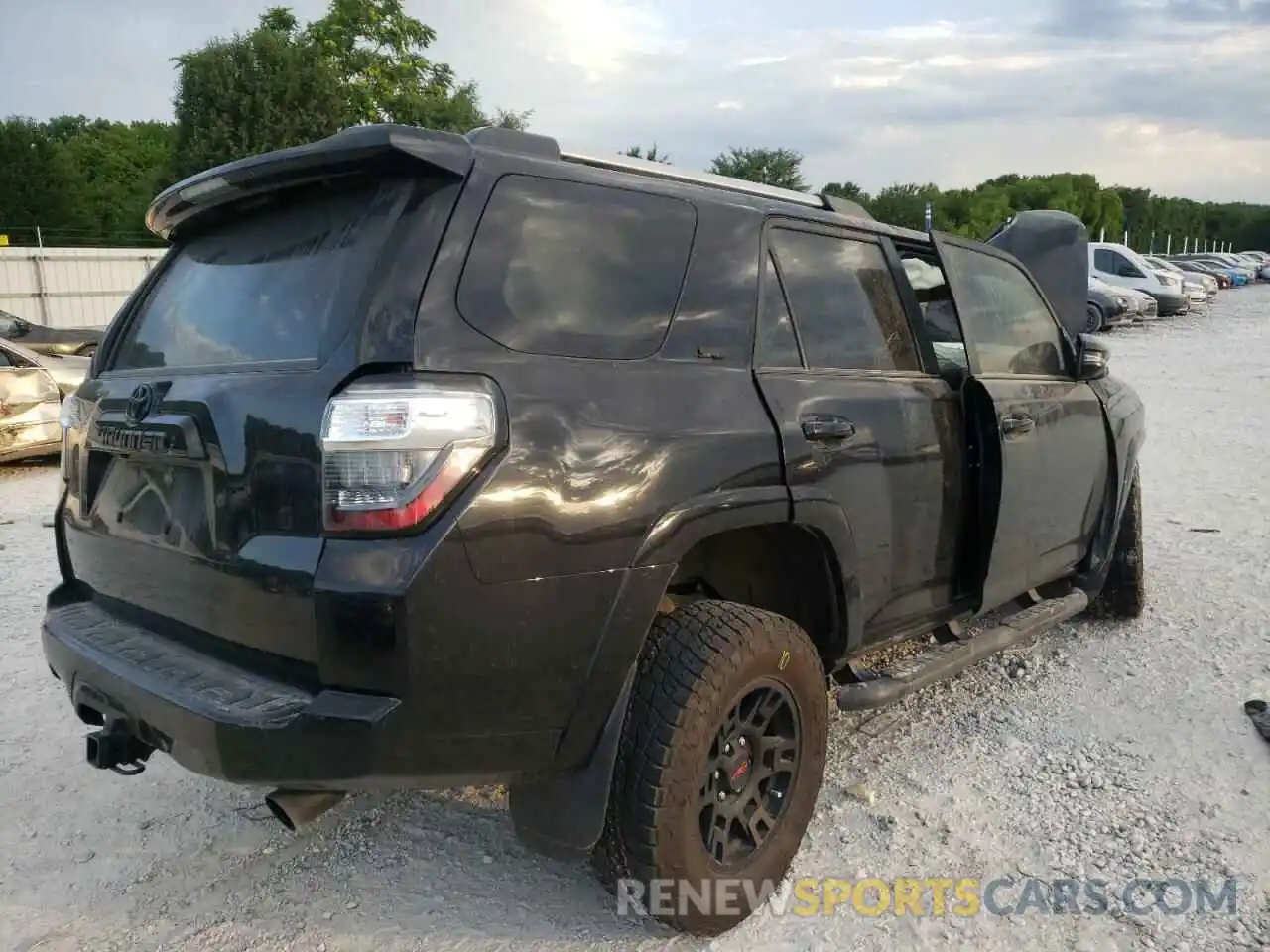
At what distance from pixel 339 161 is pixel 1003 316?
2786 mm

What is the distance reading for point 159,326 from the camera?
2.97 meters

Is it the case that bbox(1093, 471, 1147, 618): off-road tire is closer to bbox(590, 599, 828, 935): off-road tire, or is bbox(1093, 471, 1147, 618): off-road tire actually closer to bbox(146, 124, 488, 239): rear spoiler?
bbox(590, 599, 828, 935): off-road tire

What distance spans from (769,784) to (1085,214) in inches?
2653

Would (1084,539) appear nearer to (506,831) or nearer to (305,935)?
(506,831)

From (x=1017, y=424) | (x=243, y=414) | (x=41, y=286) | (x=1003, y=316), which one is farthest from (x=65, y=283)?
(x=1017, y=424)

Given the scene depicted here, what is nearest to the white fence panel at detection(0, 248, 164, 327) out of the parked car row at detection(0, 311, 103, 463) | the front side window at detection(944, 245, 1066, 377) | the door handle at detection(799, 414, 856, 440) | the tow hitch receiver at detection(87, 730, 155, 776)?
the parked car row at detection(0, 311, 103, 463)

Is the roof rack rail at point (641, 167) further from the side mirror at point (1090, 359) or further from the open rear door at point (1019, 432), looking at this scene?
the side mirror at point (1090, 359)

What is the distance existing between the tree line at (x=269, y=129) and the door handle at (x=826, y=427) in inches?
540

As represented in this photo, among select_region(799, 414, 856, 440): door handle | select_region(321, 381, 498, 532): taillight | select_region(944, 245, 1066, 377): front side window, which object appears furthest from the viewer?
select_region(944, 245, 1066, 377): front side window

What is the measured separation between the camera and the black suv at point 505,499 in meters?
2.06

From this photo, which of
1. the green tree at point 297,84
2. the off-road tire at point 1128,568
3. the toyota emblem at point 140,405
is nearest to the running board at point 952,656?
the off-road tire at point 1128,568

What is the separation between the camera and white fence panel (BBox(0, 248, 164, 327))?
782 inches

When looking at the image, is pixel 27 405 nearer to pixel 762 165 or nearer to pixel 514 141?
pixel 514 141

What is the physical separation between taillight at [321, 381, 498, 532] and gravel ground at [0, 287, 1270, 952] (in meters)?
1.22
